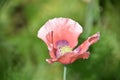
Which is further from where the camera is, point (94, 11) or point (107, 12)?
point (107, 12)

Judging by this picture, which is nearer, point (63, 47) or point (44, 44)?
point (63, 47)

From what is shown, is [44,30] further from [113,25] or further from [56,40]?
[113,25]

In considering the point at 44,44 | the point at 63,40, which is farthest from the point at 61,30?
the point at 44,44

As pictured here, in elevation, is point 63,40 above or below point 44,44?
above

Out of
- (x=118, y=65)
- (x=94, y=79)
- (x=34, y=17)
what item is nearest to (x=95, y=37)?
(x=94, y=79)

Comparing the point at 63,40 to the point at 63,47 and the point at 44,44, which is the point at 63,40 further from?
the point at 44,44

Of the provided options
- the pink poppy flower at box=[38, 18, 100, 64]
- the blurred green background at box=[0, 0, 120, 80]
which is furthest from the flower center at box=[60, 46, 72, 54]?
the blurred green background at box=[0, 0, 120, 80]
